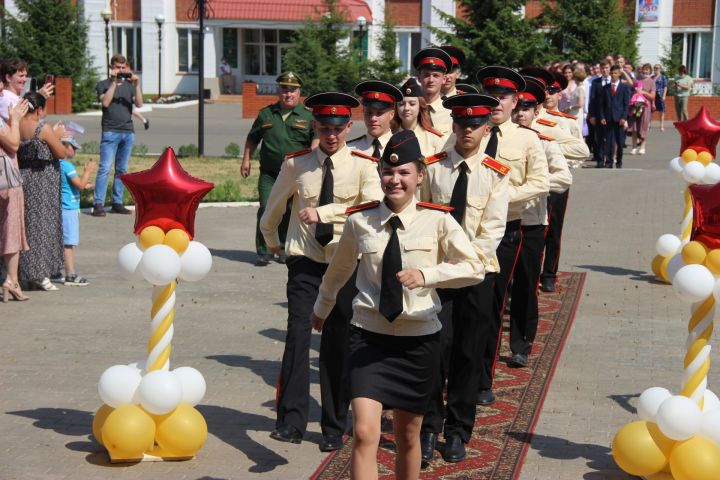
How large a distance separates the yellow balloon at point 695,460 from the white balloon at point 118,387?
3.29m

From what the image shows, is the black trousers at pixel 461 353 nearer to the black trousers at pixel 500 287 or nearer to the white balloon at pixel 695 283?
the black trousers at pixel 500 287

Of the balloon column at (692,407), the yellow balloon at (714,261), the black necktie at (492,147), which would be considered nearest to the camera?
the balloon column at (692,407)

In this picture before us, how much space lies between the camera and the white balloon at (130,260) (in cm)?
725

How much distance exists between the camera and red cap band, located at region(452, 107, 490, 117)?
7.51m

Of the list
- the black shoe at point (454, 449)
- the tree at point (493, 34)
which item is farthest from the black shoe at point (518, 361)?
the tree at point (493, 34)

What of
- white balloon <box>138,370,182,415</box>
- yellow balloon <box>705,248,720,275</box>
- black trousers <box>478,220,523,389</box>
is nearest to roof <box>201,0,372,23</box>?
black trousers <box>478,220,523,389</box>

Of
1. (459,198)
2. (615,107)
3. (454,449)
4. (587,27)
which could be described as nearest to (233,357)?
(454,449)

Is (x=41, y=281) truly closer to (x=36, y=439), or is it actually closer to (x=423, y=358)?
(x=36, y=439)

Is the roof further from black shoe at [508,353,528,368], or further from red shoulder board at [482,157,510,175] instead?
red shoulder board at [482,157,510,175]

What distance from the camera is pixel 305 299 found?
7.85m

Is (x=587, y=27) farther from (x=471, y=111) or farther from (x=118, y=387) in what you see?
(x=118, y=387)

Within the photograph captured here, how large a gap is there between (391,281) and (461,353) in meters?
1.89

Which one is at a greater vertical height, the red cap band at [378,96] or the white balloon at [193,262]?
the red cap band at [378,96]

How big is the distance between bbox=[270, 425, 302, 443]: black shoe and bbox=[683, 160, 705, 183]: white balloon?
215 inches
